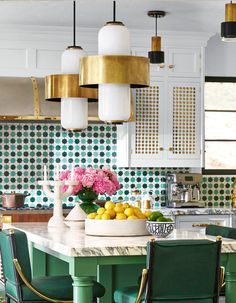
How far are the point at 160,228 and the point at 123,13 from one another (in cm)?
310

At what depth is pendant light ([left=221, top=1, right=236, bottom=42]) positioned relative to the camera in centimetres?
547

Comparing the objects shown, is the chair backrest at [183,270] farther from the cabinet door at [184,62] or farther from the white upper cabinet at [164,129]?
the cabinet door at [184,62]

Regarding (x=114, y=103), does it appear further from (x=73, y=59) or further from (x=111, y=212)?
(x=73, y=59)

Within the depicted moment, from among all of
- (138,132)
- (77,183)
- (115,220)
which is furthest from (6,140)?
(115,220)

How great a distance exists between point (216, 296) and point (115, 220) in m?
0.88

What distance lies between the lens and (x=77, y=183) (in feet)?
18.9

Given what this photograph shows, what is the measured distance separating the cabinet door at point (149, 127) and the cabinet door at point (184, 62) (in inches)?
9.0

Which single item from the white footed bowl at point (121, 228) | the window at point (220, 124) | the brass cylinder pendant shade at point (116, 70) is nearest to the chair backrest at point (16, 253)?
→ the white footed bowl at point (121, 228)

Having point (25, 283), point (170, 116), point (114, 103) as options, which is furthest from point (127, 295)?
point (170, 116)

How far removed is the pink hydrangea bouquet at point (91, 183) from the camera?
18.9ft

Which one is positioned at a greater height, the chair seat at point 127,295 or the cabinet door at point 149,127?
the cabinet door at point 149,127

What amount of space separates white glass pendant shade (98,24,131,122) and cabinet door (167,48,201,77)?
370 centimetres

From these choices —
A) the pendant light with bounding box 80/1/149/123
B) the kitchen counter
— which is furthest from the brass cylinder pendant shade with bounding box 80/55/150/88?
the kitchen counter

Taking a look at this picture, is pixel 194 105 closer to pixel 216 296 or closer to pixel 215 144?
pixel 215 144
